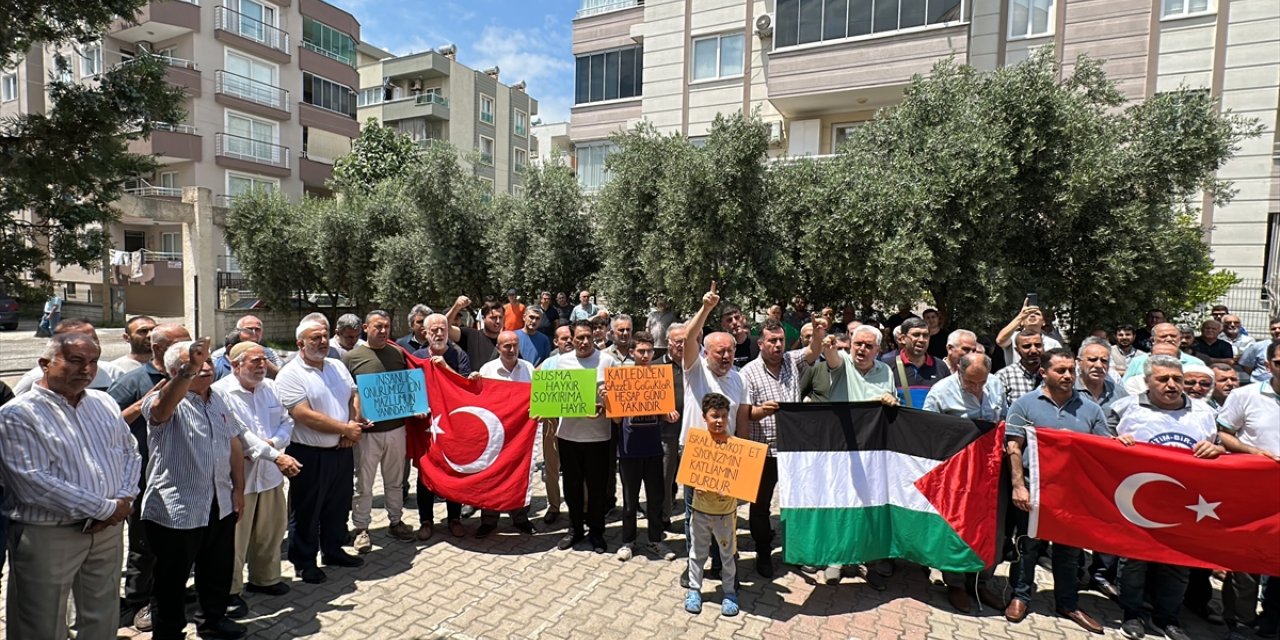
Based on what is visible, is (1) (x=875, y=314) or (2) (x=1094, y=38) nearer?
(1) (x=875, y=314)

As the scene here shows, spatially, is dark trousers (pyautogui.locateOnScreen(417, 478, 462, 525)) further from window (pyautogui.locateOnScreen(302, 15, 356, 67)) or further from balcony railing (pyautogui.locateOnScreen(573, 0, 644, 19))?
window (pyautogui.locateOnScreen(302, 15, 356, 67))

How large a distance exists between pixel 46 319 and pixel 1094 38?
37.6m

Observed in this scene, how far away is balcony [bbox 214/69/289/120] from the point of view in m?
31.6

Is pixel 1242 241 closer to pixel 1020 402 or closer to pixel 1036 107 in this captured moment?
pixel 1036 107

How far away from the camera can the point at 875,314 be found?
1459 cm

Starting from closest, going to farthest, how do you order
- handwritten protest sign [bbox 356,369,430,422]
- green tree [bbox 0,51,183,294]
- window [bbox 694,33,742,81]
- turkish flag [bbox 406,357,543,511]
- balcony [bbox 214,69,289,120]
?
handwritten protest sign [bbox 356,369,430,422] → turkish flag [bbox 406,357,543,511] → green tree [bbox 0,51,183,294] → window [bbox 694,33,742,81] → balcony [bbox 214,69,289,120]

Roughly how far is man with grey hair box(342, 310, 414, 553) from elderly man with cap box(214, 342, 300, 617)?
0.85m

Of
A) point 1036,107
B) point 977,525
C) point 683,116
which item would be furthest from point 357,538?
point 683,116

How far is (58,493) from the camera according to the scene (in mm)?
3318

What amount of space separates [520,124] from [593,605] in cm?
5264

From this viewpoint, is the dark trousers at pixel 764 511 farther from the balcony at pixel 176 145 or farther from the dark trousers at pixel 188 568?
the balcony at pixel 176 145

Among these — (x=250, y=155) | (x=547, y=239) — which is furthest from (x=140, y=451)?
(x=250, y=155)

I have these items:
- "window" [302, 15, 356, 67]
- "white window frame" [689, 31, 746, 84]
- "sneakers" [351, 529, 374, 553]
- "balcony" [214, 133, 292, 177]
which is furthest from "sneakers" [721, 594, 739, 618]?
"window" [302, 15, 356, 67]

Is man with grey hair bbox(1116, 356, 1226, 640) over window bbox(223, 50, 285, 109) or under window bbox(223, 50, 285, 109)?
under
